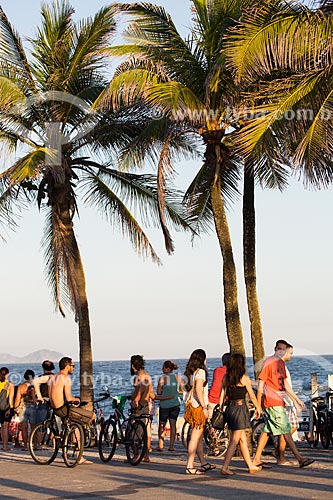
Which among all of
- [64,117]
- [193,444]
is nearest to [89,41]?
[64,117]

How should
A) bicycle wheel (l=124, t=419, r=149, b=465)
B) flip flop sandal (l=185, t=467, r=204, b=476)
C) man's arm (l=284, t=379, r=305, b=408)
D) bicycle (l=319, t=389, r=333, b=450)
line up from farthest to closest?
bicycle (l=319, t=389, r=333, b=450)
bicycle wheel (l=124, t=419, r=149, b=465)
man's arm (l=284, t=379, r=305, b=408)
flip flop sandal (l=185, t=467, r=204, b=476)

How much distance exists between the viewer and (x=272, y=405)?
14469 millimetres

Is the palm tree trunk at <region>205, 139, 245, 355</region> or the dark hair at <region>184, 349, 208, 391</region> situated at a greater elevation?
the palm tree trunk at <region>205, 139, 245, 355</region>

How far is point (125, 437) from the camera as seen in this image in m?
16.2

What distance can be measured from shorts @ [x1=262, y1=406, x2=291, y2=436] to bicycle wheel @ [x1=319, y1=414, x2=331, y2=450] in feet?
12.8

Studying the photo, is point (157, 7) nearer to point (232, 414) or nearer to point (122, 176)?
point (122, 176)

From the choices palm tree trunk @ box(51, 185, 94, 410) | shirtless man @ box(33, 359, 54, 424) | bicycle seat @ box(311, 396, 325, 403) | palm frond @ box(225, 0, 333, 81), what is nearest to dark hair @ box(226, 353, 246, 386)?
palm frond @ box(225, 0, 333, 81)

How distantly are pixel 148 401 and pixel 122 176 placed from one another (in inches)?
292

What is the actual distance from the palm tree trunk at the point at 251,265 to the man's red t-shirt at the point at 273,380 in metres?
4.68

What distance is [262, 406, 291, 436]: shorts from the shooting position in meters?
14.4

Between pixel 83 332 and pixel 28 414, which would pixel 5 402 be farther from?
pixel 83 332

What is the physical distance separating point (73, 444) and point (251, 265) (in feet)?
19.1

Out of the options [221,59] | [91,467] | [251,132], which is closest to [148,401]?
[91,467]

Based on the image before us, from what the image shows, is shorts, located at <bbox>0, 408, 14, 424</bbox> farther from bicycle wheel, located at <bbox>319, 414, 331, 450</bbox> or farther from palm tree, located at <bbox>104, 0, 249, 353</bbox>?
bicycle wheel, located at <bbox>319, 414, 331, 450</bbox>
